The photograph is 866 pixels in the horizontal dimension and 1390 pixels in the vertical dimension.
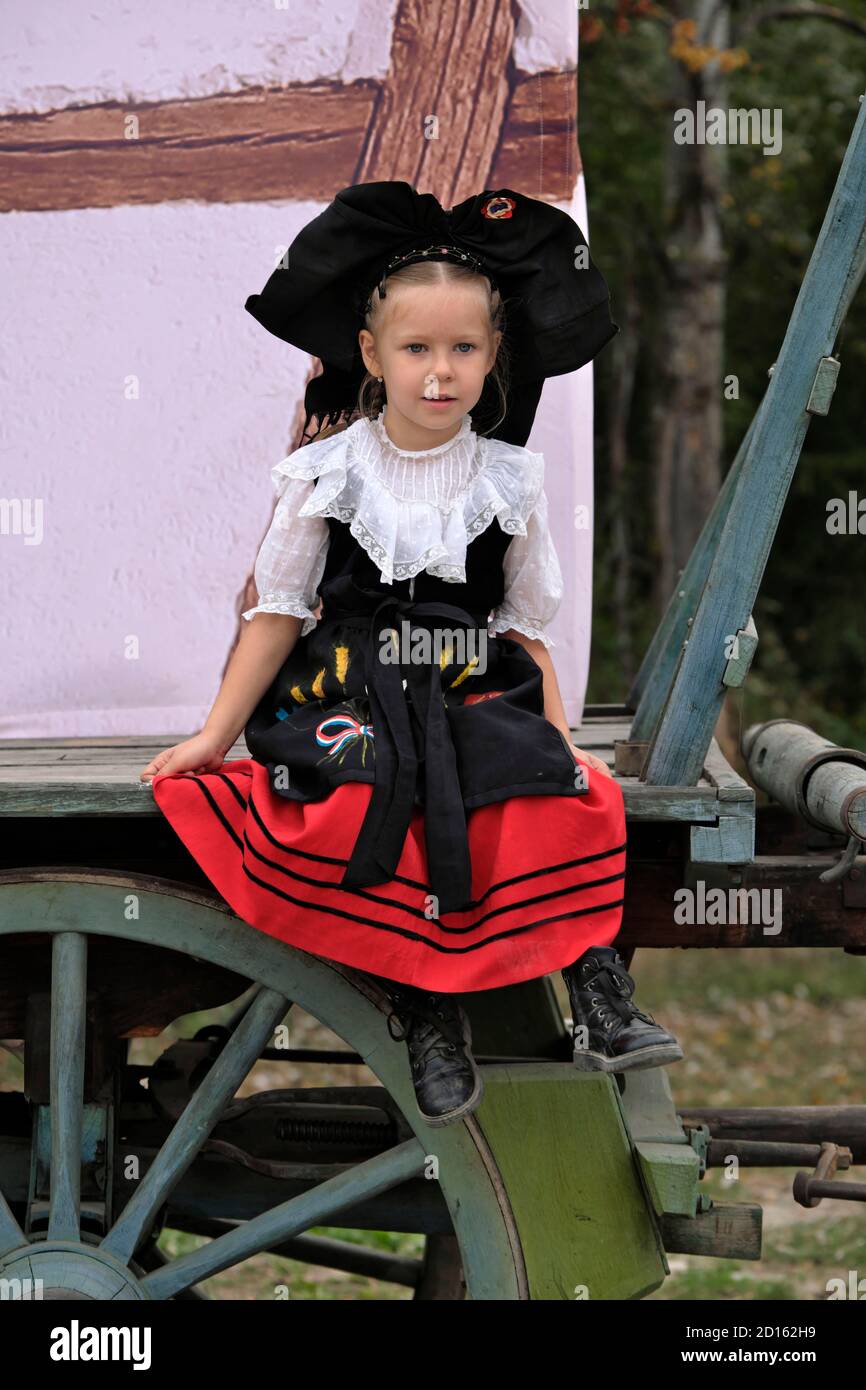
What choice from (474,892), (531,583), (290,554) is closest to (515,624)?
(531,583)

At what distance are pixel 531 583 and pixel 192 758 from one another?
0.65 metres

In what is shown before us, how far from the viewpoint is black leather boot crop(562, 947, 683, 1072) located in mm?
2250

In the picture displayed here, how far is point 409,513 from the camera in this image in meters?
2.52

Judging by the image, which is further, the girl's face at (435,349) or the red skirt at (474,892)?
the girl's face at (435,349)

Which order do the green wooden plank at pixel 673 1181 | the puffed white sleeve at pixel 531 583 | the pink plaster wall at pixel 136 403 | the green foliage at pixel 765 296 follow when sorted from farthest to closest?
the green foliage at pixel 765 296, the pink plaster wall at pixel 136 403, the puffed white sleeve at pixel 531 583, the green wooden plank at pixel 673 1181

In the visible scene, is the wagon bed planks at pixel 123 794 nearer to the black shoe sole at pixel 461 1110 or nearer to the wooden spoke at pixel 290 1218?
the black shoe sole at pixel 461 1110

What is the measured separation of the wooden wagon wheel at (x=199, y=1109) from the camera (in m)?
2.47

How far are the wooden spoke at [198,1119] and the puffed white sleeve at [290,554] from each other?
2.09 feet

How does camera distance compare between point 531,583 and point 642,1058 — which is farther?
point 531,583

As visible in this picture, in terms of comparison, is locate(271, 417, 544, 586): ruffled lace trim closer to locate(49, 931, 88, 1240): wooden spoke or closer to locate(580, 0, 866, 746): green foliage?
locate(49, 931, 88, 1240): wooden spoke

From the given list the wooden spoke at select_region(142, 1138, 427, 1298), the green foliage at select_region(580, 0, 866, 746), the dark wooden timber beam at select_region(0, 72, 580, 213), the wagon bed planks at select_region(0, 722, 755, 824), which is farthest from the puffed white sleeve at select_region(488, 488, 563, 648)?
the green foliage at select_region(580, 0, 866, 746)

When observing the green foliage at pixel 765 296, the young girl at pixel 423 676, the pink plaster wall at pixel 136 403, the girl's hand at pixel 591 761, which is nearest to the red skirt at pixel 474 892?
the young girl at pixel 423 676

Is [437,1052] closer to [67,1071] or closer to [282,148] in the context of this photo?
[67,1071]

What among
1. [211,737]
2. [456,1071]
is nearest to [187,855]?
[211,737]
